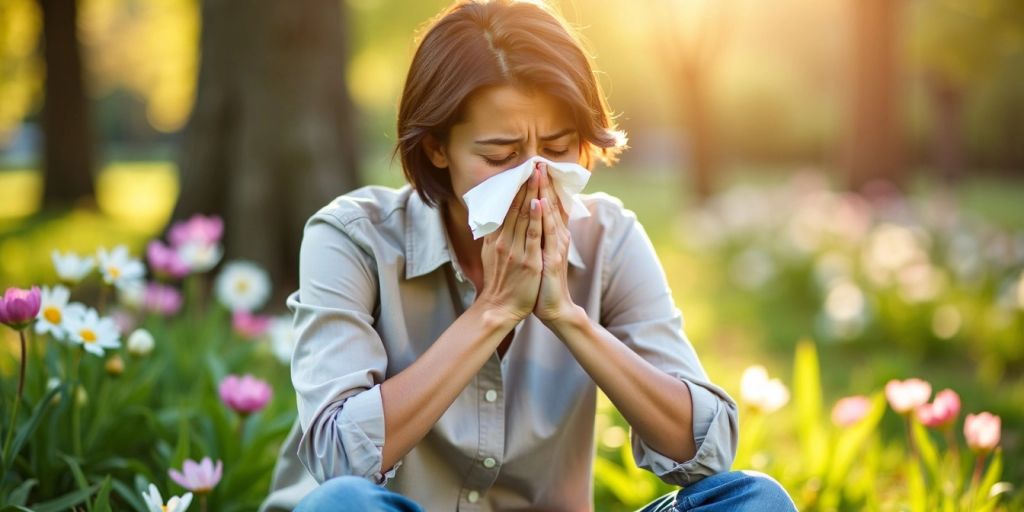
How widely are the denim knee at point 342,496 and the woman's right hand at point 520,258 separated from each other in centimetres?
44

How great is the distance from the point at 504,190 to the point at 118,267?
4.12 feet

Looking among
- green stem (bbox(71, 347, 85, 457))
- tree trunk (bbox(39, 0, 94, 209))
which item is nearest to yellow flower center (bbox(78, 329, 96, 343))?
green stem (bbox(71, 347, 85, 457))

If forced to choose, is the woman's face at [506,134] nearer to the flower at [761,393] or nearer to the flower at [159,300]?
the flower at [761,393]

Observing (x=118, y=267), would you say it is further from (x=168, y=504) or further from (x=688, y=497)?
(x=688, y=497)

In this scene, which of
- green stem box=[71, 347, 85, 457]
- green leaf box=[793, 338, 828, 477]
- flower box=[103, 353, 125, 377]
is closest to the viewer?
green stem box=[71, 347, 85, 457]

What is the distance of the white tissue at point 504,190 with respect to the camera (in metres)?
1.84

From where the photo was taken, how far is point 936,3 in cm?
1366

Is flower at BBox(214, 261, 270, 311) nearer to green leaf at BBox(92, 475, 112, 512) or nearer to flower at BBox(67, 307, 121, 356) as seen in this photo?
flower at BBox(67, 307, 121, 356)

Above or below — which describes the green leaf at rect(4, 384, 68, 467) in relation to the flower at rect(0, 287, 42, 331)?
below

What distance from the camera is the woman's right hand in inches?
73.9

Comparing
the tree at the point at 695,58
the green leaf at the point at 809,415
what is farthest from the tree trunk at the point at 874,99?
the green leaf at the point at 809,415

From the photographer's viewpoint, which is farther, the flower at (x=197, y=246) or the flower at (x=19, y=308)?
the flower at (x=197, y=246)

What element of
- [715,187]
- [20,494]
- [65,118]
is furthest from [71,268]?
[715,187]

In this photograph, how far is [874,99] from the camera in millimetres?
9234
